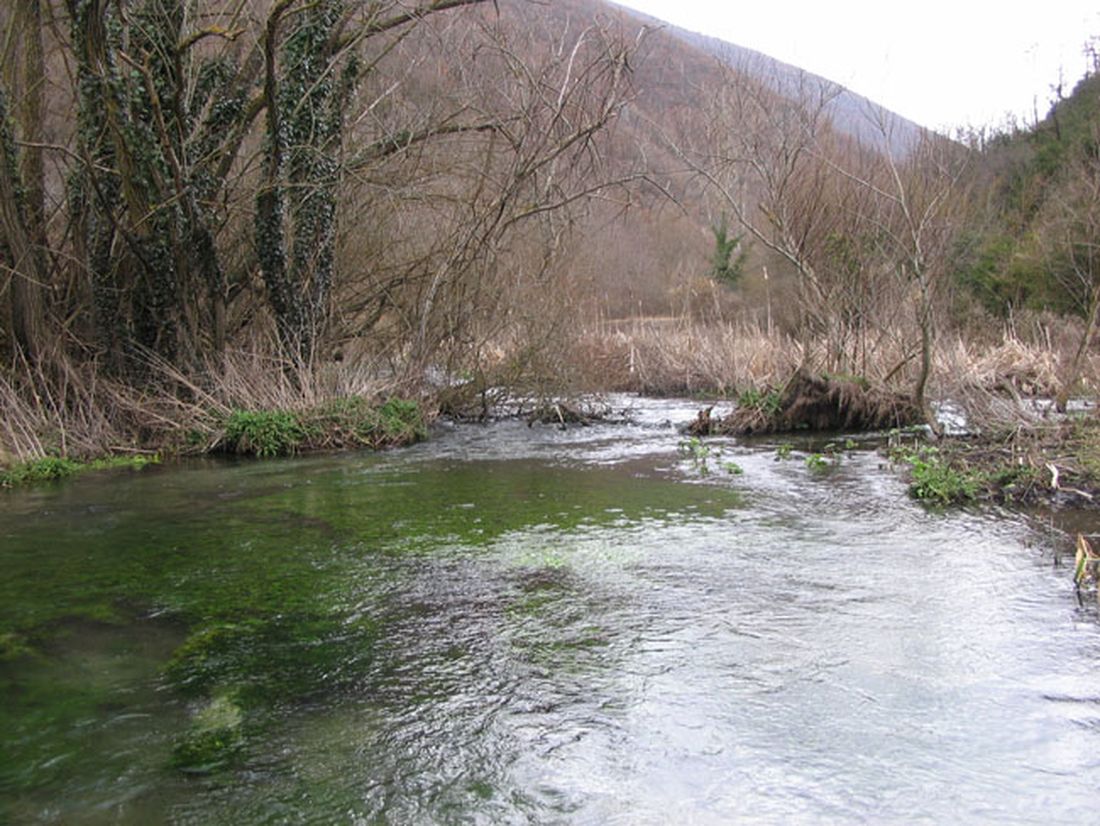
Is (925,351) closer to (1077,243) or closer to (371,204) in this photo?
(1077,243)

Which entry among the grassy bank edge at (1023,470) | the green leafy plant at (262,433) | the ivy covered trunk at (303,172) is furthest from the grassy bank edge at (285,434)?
the grassy bank edge at (1023,470)

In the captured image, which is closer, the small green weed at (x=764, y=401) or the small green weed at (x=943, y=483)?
the small green weed at (x=943, y=483)

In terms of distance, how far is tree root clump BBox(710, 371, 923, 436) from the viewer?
14484 mm

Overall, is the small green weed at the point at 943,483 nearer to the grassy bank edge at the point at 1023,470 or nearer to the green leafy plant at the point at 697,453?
the grassy bank edge at the point at 1023,470

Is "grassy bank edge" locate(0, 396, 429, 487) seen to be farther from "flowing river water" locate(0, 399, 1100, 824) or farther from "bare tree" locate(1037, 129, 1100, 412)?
"bare tree" locate(1037, 129, 1100, 412)

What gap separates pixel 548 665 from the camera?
16.7ft

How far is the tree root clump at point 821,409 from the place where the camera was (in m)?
14.5

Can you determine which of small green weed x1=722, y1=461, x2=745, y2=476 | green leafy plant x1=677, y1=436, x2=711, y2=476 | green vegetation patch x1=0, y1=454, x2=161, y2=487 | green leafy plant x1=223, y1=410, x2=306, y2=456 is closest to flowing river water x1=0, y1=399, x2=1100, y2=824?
small green weed x1=722, y1=461, x2=745, y2=476

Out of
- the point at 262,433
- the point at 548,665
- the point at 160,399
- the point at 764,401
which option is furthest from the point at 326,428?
the point at 548,665

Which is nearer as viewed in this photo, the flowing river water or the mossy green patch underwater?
the flowing river water

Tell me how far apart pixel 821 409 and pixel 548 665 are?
10.5m

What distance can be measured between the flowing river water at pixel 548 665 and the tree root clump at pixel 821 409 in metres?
5.37

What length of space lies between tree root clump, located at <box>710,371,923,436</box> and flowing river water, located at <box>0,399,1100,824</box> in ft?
17.6

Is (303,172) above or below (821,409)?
above
